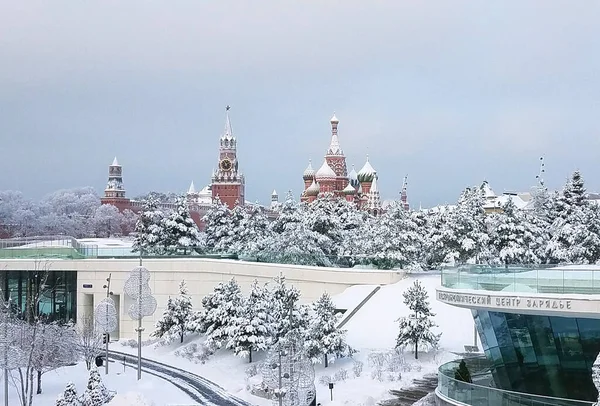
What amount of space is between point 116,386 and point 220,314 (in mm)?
6285

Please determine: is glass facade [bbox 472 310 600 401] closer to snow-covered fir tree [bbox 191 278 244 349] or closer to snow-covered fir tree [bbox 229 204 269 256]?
snow-covered fir tree [bbox 191 278 244 349]

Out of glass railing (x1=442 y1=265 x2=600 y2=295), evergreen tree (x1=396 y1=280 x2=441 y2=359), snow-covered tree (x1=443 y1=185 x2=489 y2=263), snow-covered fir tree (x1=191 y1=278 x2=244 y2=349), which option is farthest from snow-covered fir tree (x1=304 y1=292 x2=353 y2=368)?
snow-covered tree (x1=443 y1=185 x2=489 y2=263)

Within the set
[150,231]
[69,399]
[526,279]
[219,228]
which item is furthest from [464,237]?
[69,399]

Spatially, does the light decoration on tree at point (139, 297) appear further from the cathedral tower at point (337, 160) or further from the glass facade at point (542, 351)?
the cathedral tower at point (337, 160)

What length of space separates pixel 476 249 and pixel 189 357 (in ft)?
56.5

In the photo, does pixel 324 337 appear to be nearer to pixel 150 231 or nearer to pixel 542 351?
pixel 542 351

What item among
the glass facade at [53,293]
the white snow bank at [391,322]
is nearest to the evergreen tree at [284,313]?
the white snow bank at [391,322]

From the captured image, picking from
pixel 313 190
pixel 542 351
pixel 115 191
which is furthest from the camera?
pixel 115 191

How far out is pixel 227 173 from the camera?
138 metres

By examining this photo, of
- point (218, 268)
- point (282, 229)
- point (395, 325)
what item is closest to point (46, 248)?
point (218, 268)

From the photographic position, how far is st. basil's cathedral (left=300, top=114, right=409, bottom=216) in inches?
4422

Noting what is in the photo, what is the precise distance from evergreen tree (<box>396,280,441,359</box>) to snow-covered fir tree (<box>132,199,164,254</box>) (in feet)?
69.5

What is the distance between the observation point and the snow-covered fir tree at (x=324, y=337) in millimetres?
30781

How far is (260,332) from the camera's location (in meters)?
34.7
